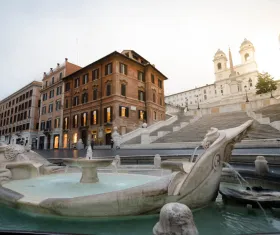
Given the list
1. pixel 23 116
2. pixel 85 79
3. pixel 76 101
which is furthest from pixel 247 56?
pixel 23 116

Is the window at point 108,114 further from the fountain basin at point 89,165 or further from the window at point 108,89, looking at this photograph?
the fountain basin at point 89,165

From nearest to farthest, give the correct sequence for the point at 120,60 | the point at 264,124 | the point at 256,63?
the point at 264,124
the point at 120,60
the point at 256,63

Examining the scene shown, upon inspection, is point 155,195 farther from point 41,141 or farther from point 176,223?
point 41,141

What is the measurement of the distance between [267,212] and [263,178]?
1.84 meters

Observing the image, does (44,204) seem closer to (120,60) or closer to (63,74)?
(120,60)

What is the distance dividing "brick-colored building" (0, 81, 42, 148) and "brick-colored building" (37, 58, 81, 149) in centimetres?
490

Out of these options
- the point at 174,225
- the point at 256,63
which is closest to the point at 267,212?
the point at 174,225

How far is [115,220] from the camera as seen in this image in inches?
103

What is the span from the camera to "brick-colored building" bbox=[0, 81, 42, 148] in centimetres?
4381

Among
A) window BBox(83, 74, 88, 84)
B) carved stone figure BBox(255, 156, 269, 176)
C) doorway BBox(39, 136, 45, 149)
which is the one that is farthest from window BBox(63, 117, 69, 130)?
carved stone figure BBox(255, 156, 269, 176)

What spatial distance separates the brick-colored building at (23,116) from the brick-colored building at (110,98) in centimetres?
1467

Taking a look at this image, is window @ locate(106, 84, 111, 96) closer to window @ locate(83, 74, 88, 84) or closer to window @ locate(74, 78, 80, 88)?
window @ locate(83, 74, 88, 84)

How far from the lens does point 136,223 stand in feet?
8.40

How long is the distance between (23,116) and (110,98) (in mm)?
32819
